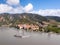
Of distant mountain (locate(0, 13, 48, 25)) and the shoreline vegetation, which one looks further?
distant mountain (locate(0, 13, 48, 25))

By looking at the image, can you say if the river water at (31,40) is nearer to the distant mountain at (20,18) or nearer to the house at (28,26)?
the house at (28,26)

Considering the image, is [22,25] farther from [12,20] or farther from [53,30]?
[53,30]

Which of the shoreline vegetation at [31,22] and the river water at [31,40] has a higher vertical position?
the shoreline vegetation at [31,22]

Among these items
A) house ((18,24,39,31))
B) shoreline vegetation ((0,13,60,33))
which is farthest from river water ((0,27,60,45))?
house ((18,24,39,31))

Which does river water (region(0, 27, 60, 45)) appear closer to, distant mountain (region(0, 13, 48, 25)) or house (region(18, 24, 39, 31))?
house (region(18, 24, 39, 31))

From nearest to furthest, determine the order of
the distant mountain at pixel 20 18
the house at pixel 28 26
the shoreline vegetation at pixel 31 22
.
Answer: the shoreline vegetation at pixel 31 22, the house at pixel 28 26, the distant mountain at pixel 20 18

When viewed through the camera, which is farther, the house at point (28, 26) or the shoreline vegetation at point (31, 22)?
the house at point (28, 26)

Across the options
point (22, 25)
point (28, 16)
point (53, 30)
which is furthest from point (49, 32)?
point (28, 16)

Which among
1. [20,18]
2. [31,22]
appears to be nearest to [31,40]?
[31,22]

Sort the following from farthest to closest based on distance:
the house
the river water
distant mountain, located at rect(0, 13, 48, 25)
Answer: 1. distant mountain, located at rect(0, 13, 48, 25)
2. the house
3. the river water

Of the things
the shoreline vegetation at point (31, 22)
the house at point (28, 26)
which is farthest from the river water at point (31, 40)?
the house at point (28, 26)

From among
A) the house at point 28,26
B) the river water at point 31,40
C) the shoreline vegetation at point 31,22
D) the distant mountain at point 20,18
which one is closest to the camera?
the river water at point 31,40
